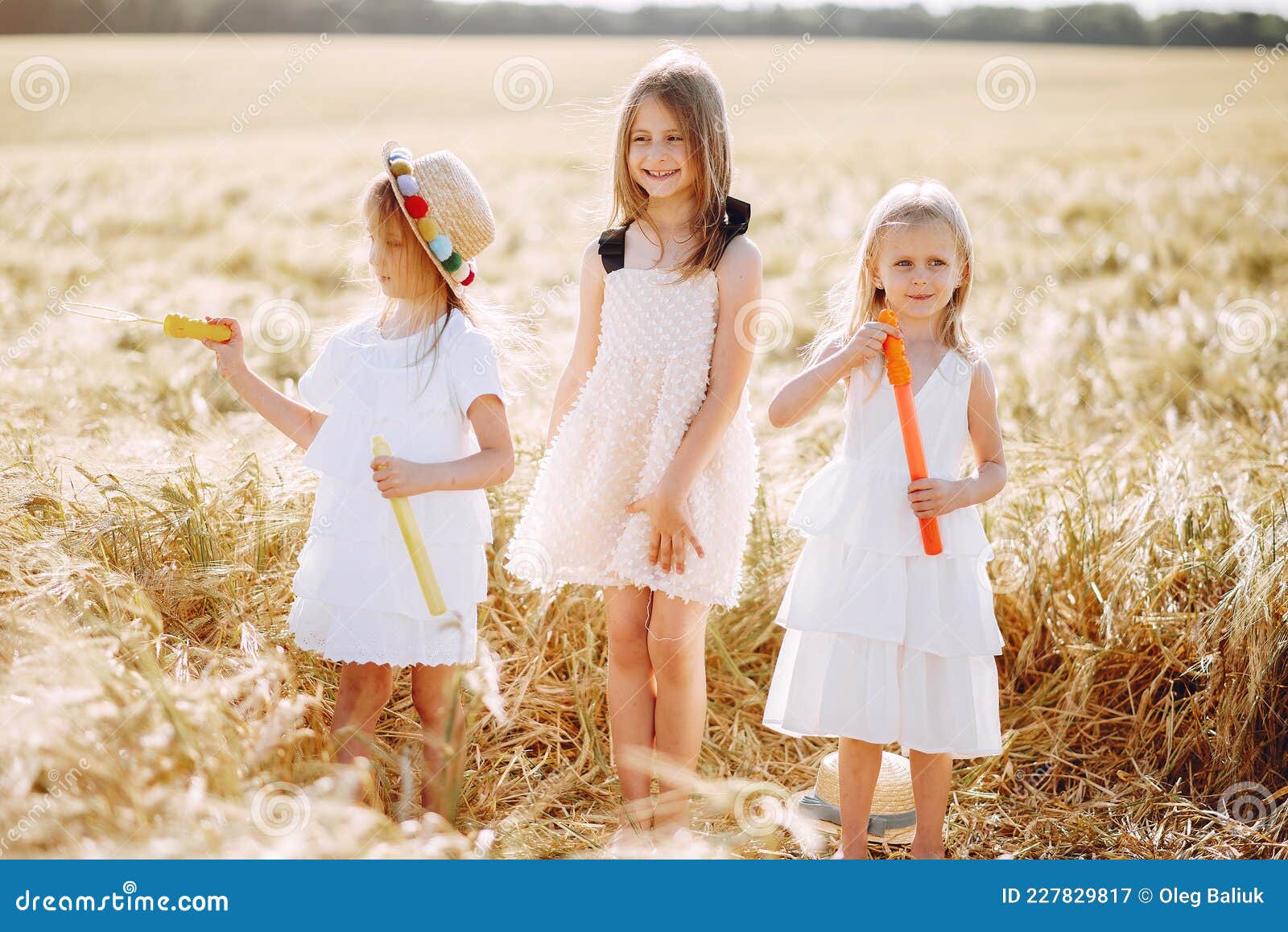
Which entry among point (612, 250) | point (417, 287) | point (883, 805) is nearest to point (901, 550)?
point (883, 805)

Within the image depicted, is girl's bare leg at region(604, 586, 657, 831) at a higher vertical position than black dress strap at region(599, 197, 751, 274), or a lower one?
lower

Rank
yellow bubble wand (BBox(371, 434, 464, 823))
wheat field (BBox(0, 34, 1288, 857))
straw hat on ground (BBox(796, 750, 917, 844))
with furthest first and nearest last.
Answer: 1. straw hat on ground (BBox(796, 750, 917, 844))
2. yellow bubble wand (BBox(371, 434, 464, 823))
3. wheat field (BBox(0, 34, 1288, 857))

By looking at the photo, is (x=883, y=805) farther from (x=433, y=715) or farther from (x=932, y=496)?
(x=433, y=715)

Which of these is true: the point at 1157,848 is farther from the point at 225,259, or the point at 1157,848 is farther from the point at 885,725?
the point at 225,259

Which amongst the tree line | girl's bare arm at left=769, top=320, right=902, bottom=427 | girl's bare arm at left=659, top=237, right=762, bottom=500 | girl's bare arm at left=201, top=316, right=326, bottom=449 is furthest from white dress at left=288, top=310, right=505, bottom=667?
the tree line

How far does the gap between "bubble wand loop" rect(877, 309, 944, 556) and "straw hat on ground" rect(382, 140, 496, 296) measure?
993mm

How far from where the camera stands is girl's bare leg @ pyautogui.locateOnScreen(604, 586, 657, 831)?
289cm

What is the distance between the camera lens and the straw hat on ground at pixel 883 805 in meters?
3.00

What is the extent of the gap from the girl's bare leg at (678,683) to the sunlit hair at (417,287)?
0.81 metres

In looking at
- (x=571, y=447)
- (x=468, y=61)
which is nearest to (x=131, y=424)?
(x=571, y=447)

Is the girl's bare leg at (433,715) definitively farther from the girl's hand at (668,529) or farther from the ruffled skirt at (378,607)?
the girl's hand at (668,529)

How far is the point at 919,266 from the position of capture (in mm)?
2711

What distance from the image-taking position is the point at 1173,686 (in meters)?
3.48

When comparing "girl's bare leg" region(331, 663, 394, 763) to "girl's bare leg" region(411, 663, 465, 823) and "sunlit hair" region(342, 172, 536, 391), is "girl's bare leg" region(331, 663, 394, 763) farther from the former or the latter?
"sunlit hair" region(342, 172, 536, 391)
